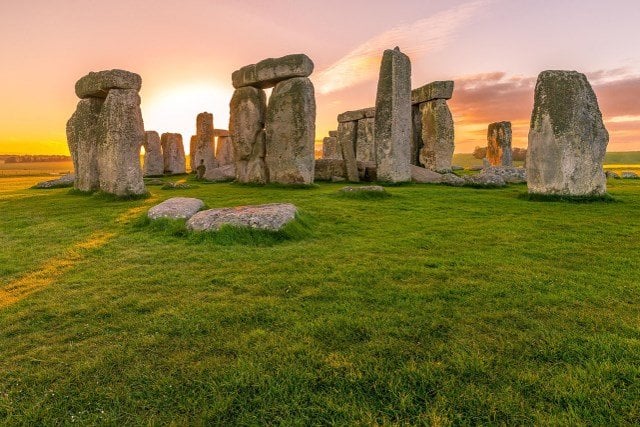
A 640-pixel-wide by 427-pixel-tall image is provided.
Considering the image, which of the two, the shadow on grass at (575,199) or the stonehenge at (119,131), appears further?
the stonehenge at (119,131)

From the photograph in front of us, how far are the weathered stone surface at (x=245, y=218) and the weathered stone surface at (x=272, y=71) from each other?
8.15m

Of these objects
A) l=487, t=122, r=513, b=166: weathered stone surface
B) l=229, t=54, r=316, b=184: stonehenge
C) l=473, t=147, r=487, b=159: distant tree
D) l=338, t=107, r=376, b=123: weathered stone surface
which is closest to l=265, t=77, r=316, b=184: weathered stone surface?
l=229, t=54, r=316, b=184: stonehenge

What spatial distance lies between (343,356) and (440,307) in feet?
3.85

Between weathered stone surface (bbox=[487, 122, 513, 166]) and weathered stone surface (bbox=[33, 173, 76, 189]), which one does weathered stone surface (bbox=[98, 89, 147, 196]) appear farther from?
weathered stone surface (bbox=[487, 122, 513, 166])

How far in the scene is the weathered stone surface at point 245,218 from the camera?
581 cm

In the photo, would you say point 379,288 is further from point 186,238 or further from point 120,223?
point 120,223

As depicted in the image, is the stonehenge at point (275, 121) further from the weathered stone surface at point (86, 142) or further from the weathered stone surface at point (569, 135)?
the weathered stone surface at point (569, 135)

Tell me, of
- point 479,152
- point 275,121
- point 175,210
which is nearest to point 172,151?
point 275,121

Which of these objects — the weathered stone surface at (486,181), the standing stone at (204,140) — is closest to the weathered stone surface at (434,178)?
the weathered stone surface at (486,181)

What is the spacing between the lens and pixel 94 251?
213 inches

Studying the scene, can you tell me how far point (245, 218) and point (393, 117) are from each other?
8938 millimetres

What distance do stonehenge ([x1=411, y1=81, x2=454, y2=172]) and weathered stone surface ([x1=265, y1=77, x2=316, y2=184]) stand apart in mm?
8220

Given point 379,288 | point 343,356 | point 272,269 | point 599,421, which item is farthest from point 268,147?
point 599,421

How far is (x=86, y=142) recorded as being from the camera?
1192 cm
